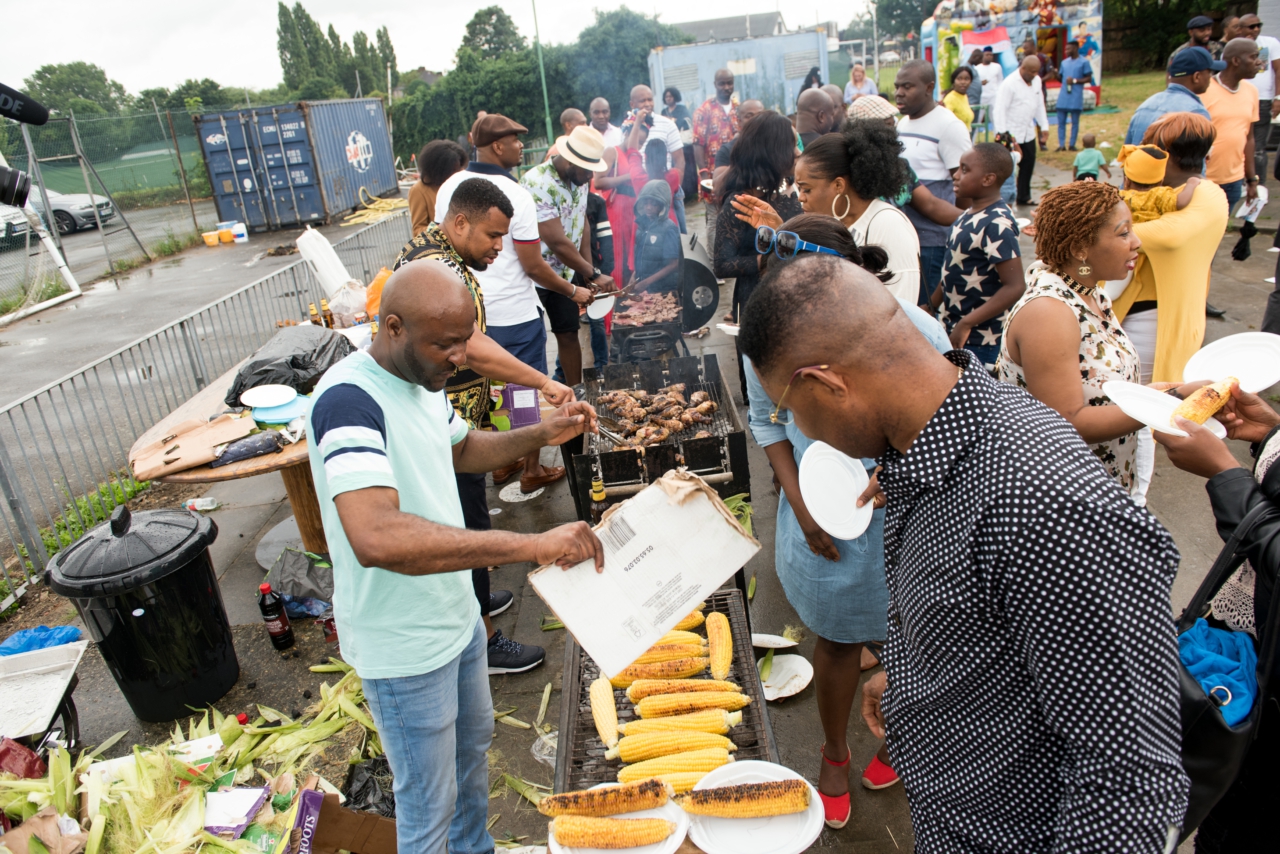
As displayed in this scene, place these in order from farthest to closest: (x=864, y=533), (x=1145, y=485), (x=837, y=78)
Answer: (x=837, y=78)
(x=1145, y=485)
(x=864, y=533)

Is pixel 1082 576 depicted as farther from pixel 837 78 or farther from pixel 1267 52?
pixel 837 78

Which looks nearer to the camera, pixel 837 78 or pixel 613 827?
pixel 613 827

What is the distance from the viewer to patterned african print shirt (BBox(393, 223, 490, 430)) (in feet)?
13.2

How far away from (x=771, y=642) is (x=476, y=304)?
2552 millimetres

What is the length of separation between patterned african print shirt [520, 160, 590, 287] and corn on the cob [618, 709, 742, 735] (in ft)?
14.5

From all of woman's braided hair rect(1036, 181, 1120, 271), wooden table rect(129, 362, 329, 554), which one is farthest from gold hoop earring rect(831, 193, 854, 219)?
wooden table rect(129, 362, 329, 554)

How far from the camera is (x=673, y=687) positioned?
123 inches

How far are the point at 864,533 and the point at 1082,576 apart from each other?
1562 millimetres

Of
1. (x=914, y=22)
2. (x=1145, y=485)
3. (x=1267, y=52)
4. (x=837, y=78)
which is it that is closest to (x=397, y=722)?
(x=1145, y=485)

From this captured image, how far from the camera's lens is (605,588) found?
222 cm

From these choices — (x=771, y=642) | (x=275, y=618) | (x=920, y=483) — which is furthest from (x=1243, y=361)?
(x=275, y=618)

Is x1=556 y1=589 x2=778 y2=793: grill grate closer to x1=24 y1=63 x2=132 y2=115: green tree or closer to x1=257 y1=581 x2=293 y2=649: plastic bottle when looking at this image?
x1=257 y1=581 x2=293 y2=649: plastic bottle

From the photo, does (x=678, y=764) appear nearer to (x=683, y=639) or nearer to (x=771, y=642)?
(x=683, y=639)

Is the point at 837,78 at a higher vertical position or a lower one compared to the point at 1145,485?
higher
